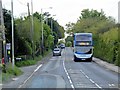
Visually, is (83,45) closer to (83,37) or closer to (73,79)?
(83,37)

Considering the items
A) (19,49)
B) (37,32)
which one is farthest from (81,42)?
(37,32)

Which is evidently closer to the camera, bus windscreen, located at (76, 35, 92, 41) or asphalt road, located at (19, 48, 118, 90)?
asphalt road, located at (19, 48, 118, 90)

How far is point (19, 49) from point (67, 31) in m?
112

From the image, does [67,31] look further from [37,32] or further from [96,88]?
[96,88]

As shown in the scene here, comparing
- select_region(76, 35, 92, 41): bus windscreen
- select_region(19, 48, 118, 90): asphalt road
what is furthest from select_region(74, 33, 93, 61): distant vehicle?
select_region(19, 48, 118, 90): asphalt road

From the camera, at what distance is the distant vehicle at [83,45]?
198 ft

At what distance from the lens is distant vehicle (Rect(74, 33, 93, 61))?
60.5 m

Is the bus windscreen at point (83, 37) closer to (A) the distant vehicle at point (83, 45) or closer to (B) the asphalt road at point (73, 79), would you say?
(A) the distant vehicle at point (83, 45)

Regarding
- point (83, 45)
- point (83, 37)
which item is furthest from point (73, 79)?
point (83, 45)

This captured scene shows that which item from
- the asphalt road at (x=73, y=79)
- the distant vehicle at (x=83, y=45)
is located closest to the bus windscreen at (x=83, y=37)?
the distant vehicle at (x=83, y=45)

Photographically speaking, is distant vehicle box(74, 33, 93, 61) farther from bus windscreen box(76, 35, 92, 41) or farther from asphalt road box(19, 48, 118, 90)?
asphalt road box(19, 48, 118, 90)

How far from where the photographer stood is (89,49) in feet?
203

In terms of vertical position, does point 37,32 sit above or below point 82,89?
above

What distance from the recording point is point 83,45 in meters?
61.2
